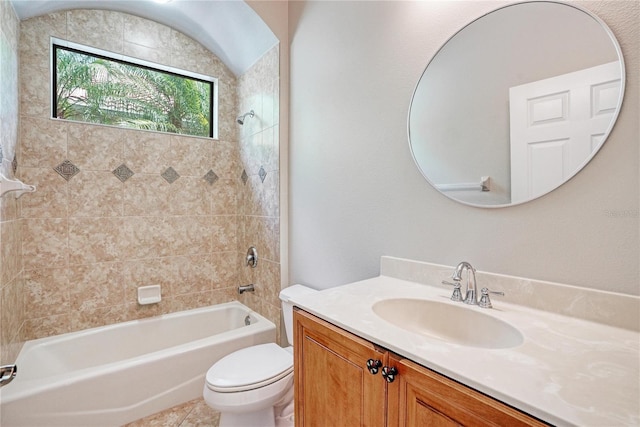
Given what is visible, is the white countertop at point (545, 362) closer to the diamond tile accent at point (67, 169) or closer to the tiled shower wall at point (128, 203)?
the tiled shower wall at point (128, 203)

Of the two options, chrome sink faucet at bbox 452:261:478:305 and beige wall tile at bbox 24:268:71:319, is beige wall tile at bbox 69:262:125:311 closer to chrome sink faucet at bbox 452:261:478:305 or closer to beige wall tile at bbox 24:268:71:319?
beige wall tile at bbox 24:268:71:319

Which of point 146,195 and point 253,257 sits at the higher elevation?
point 146,195

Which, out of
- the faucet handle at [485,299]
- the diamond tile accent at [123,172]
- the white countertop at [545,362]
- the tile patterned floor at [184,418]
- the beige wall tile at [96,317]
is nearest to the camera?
the white countertop at [545,362]

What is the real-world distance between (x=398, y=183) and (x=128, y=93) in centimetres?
228

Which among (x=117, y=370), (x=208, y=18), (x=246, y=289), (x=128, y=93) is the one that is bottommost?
(x=117, y=370)

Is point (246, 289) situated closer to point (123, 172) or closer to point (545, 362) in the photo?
point (123, 172)

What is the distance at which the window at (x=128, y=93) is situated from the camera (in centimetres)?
215

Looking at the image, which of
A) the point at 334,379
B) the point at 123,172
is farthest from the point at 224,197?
the point at 334,379

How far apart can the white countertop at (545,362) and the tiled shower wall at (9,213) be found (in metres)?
1.72

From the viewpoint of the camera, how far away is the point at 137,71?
2.41 metres

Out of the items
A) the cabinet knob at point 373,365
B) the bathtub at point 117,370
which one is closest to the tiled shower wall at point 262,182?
the bathtub at point 117,370

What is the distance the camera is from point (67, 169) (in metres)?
2.08

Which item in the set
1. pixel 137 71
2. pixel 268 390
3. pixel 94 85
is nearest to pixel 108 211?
pixel 94 85

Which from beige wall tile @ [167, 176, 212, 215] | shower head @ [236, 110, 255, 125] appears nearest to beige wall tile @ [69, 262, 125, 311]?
beige wall tile @ [167, 176, 212, 215]
